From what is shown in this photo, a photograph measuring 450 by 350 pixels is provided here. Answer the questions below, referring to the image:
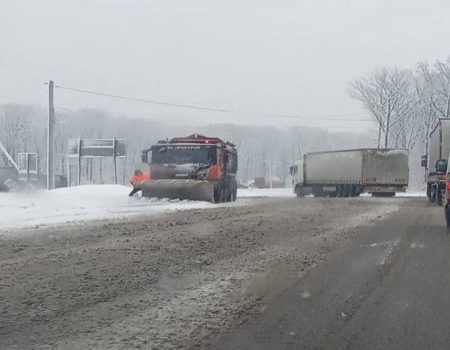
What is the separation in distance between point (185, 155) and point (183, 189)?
1.72m

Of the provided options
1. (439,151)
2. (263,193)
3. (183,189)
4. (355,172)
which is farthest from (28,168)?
(263,193)

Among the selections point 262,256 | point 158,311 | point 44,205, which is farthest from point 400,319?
point 44,205

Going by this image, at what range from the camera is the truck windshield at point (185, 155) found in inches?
989

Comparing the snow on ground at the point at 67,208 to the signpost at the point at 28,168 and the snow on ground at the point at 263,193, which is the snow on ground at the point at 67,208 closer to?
the signpost at the point at 28,168

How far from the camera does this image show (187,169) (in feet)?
81.9

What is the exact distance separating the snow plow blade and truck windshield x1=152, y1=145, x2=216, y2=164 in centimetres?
113

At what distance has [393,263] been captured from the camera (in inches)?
370

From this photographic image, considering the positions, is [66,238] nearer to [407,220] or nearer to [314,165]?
[407,220]

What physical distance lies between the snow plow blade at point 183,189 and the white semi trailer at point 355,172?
63.5 feet

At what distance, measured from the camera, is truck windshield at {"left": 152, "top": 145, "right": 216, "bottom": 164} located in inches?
989

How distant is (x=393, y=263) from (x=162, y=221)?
7.77 metres

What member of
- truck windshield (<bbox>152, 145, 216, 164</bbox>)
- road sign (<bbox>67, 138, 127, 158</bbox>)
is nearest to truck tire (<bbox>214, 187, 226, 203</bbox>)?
truck windshield (<bbox>152, 145, 216, 164</bbox>)

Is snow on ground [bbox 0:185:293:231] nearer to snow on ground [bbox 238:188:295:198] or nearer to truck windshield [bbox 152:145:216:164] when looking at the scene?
truck windshield [bbox 152:145:216:164]

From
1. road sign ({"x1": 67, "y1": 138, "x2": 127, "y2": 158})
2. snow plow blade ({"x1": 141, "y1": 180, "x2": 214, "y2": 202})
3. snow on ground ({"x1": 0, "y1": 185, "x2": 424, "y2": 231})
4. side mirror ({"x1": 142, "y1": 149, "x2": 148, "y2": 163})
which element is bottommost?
snow on ground ({"x1": 0, "y1": 185, "x2": 424, "y2": 231})
